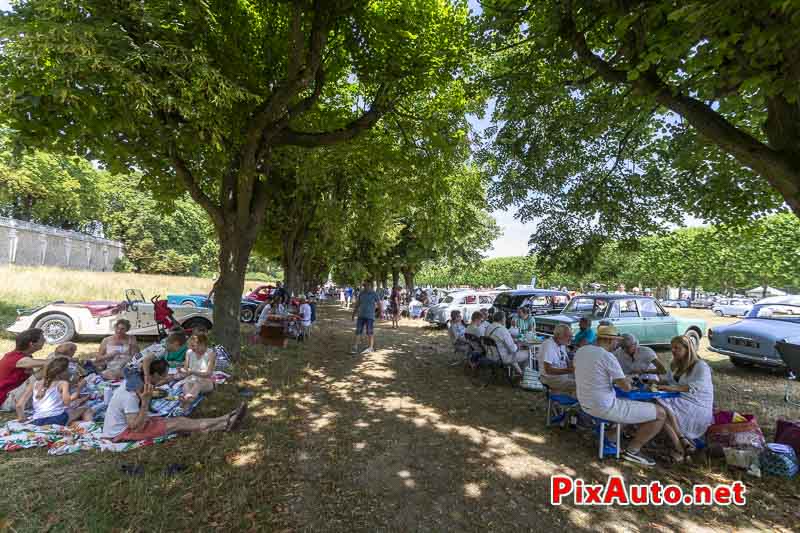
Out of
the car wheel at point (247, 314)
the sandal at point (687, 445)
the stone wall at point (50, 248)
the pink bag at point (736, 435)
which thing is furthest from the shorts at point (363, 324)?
the stone wall at point (50, 248)

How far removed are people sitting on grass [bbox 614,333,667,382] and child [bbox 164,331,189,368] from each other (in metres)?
7.11

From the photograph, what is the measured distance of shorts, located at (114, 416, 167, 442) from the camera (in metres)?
3.99

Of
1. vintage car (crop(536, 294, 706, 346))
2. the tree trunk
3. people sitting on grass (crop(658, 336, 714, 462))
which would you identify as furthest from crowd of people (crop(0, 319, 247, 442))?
vintage car (crop(536, 294, 706, 346))

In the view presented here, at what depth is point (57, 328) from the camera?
342 inches

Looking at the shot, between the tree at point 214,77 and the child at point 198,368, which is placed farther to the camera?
the child at point 198,368

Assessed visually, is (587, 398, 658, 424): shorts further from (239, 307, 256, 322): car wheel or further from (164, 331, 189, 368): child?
(239, 307, 256, 322): car wheel

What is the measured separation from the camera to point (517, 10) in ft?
16.8

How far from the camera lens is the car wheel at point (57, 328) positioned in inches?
335

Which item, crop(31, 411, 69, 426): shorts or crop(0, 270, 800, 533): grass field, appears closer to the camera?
crop(0, 270, 800, 533): grass field

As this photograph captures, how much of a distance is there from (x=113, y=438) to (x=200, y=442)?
0.93 metres

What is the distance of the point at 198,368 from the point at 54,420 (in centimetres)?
161

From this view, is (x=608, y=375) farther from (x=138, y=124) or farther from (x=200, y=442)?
(x=138, y=124)

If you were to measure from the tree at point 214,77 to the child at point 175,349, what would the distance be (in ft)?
5.03

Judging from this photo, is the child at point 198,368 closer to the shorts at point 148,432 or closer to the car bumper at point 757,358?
the shorts at point 148,432
